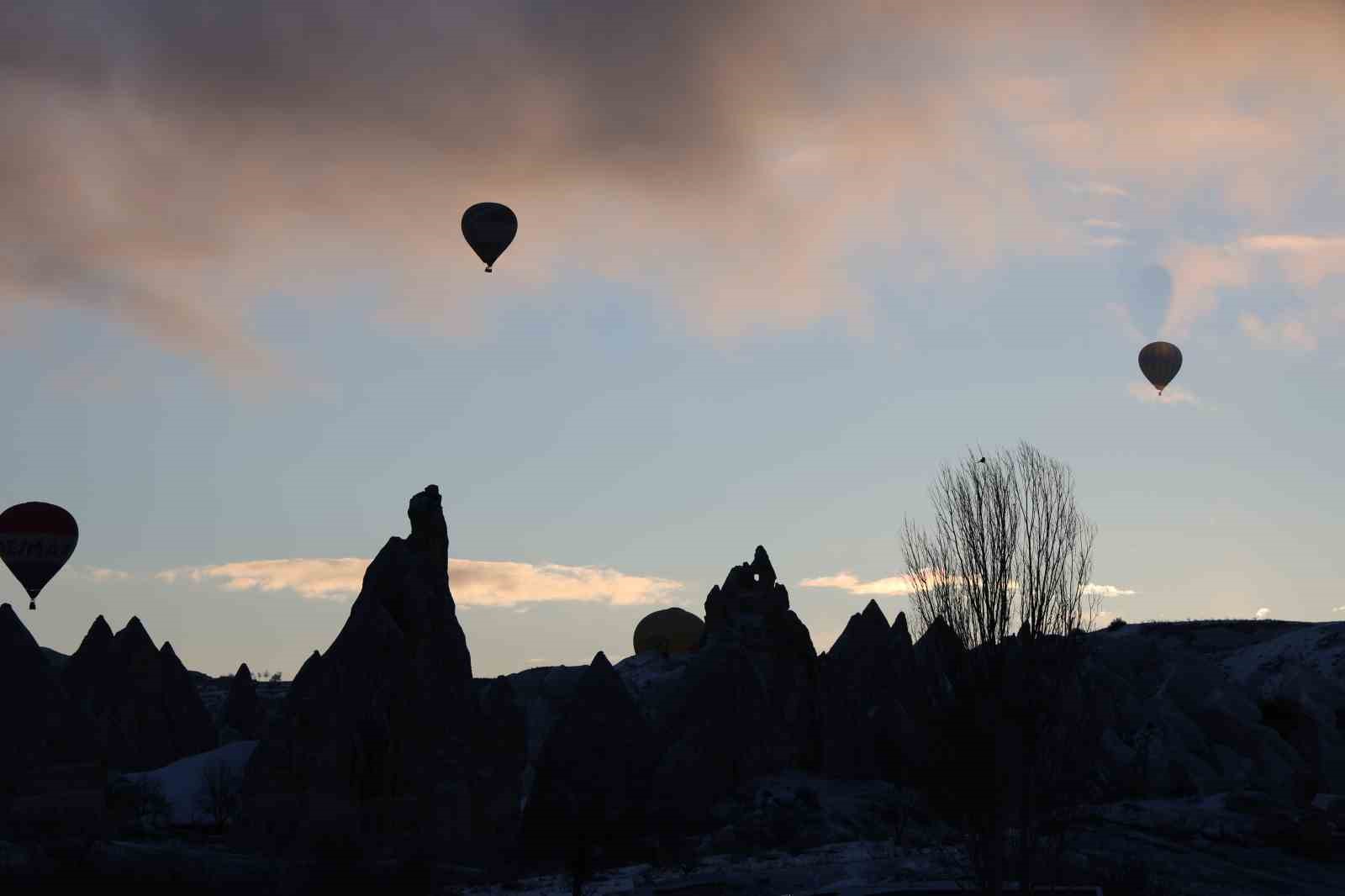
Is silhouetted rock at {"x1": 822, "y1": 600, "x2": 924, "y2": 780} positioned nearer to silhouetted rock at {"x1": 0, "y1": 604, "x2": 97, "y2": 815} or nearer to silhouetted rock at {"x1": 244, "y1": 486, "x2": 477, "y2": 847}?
silhouetted rock at {"x1": 244, "y1": 486, "x2": 477, "y2": 847}

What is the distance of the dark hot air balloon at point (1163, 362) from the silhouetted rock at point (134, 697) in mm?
45646

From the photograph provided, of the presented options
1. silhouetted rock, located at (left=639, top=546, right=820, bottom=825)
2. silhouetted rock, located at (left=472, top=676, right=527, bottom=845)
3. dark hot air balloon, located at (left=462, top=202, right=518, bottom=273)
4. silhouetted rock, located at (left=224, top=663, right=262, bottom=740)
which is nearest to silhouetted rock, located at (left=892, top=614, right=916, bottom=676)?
silhouetted rock, located at (left=639, top=546, right=820, bottom=825)

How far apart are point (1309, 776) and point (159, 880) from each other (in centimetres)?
4544

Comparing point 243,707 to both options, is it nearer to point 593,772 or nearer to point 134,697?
point 134,697

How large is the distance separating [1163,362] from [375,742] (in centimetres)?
4550

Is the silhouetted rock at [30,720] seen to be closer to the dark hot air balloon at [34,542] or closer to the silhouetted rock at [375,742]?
the silhouetted rock at [375,742]

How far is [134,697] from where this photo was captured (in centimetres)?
6216

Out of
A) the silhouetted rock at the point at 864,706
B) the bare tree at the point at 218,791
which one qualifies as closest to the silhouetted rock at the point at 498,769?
the bare tree at the point at 218,791

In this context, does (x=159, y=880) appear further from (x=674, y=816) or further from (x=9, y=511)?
(x=9, y=511)

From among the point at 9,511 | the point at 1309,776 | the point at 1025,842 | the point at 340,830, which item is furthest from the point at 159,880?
the point at 1309,776

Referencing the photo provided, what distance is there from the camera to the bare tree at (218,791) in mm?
51500

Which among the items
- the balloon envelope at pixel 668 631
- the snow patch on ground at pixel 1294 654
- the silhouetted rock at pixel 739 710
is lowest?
the silhouetted rock at pixel 739 710

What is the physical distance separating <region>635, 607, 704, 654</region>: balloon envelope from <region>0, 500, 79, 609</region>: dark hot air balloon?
59418 millimetres

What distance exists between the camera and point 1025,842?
88.4 ft
